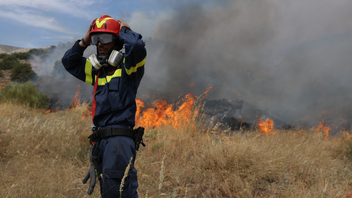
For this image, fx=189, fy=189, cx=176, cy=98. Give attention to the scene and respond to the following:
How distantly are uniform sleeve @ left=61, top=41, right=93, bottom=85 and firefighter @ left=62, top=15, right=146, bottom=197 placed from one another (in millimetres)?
180

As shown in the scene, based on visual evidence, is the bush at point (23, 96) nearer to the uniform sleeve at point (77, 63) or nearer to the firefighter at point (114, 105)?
the uniform sleeve at point (77, 63)

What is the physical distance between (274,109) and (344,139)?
786 cm

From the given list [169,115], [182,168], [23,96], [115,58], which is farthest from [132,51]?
[23,96]

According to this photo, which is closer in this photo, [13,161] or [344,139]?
[13,161]

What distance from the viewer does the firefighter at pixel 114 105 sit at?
1.75 meters

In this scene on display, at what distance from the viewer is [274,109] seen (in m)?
12.5

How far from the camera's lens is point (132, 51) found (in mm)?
1759

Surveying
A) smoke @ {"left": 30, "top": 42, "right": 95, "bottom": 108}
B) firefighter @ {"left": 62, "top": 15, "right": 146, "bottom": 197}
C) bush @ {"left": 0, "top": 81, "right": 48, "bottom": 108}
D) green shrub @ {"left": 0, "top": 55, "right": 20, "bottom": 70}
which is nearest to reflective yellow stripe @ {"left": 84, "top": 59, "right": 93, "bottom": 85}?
firefighter @ {"left": 62, "top": 15, "right": 146, "bottom": 197}

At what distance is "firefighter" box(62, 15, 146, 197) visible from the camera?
1750 millimetres

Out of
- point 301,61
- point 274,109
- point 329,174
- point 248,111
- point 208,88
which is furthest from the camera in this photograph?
point 301,61

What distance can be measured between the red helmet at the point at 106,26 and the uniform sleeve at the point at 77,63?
0.34 m

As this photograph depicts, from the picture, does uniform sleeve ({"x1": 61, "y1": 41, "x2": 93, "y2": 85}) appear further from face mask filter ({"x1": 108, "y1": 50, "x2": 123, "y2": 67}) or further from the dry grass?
the dry grass

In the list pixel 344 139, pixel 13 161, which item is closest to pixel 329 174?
pixel 344 139

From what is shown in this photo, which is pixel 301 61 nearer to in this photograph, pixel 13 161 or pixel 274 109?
pixel 274 109
